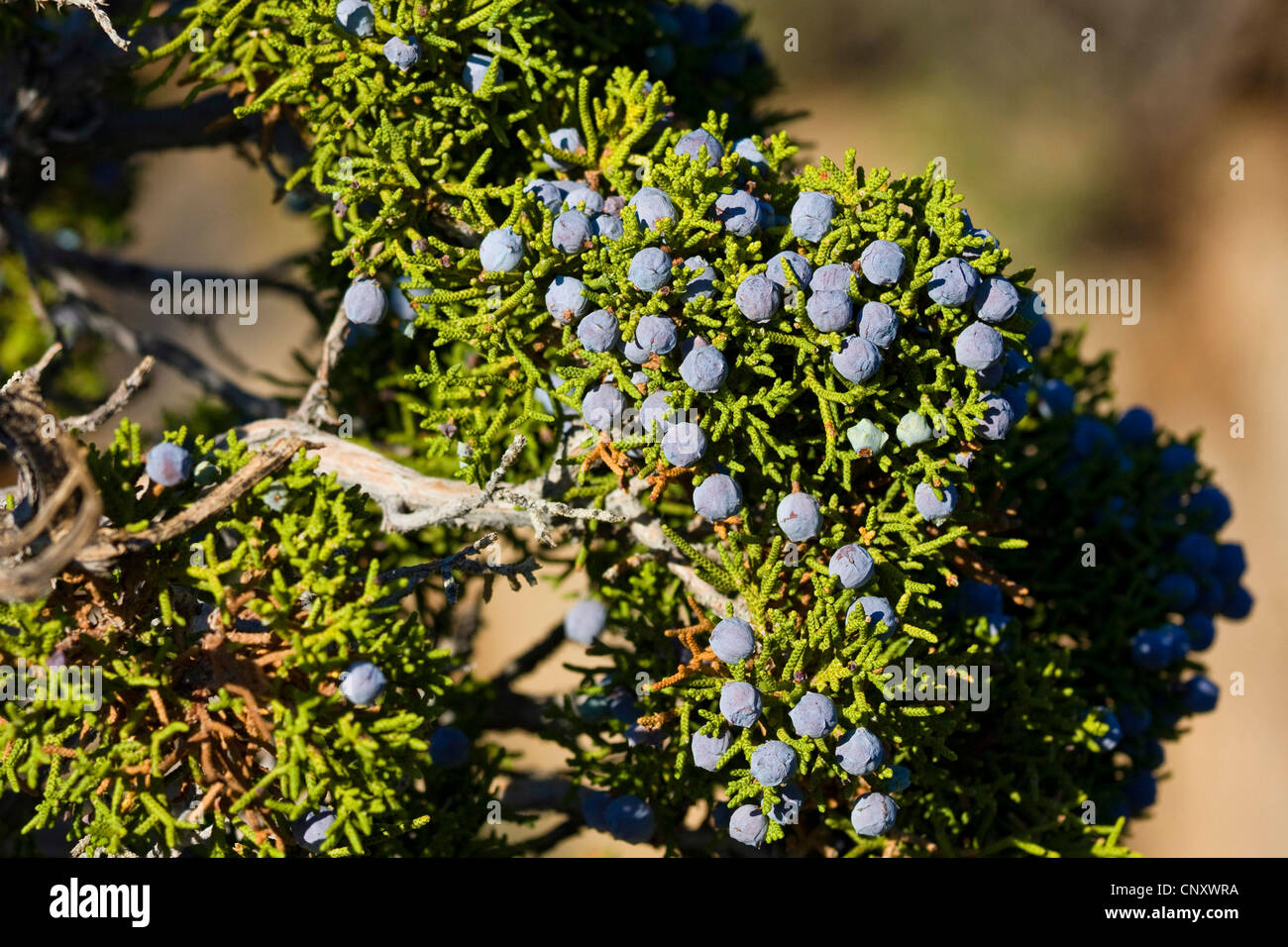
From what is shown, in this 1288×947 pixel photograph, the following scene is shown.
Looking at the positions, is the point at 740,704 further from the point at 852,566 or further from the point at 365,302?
the point at 365,302

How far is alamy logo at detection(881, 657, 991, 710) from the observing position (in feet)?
4.39

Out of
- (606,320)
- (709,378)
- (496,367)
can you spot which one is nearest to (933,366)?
(709,378)

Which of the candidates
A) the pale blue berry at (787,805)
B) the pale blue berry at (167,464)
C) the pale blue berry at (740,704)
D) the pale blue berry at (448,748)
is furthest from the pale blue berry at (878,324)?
the pale blue berry at (448,748)

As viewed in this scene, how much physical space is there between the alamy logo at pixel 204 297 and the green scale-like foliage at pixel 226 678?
827 millimetres

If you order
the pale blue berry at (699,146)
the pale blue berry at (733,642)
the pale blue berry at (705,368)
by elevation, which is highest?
the pale blue berry at (699,146)

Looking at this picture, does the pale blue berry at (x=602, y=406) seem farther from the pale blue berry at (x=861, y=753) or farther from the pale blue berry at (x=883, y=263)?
the pale blue berry at (x=861, y=753)

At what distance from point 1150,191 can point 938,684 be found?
4.55 metres

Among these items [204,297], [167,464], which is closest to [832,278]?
[167,464]

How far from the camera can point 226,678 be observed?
124cm

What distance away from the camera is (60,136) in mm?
1998

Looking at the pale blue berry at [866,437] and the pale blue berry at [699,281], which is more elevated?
the pale blue berry at [699,281]

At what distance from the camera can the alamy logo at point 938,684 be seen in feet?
4.39

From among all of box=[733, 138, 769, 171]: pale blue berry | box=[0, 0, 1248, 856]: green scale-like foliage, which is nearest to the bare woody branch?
box=[0, 0, 1248, 856]: green scale-like foliage
